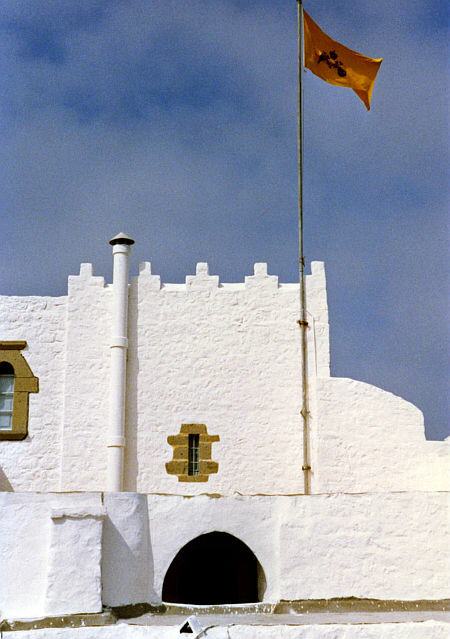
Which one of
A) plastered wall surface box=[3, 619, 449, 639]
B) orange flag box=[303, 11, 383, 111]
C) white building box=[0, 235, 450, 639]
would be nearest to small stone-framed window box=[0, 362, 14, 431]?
white building box=[0, 235, 450, 639]

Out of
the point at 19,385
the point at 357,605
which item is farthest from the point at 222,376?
the point at 357,605

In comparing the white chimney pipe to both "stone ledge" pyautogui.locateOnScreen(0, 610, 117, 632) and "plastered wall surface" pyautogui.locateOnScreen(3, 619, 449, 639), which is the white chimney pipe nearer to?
"stone ledge" pyautogui.locateOnScreen(0, 610, 117, 632)

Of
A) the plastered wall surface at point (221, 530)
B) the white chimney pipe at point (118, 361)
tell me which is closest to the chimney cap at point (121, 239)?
the white chimney pipe at point (118, 361)

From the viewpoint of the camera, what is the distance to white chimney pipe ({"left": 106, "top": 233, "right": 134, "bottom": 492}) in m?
17.0

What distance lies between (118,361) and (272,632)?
668 centimetres

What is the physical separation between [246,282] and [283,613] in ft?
23.0

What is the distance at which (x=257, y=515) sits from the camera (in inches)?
564

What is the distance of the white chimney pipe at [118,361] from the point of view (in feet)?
55.9

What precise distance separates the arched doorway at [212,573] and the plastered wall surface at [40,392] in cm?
334

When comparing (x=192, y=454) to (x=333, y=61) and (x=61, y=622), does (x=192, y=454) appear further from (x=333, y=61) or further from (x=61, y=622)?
(x=333, y=61)

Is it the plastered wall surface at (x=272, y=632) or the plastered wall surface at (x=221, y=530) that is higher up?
the plastered wall surface at (x=221, y=530)

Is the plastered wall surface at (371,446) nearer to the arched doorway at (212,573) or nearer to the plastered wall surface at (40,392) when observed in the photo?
the arched doorway at (212,573)

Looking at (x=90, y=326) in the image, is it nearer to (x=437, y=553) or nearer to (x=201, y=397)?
(x=201, y=397)

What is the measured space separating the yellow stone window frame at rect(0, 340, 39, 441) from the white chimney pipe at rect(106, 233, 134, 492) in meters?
1.69
